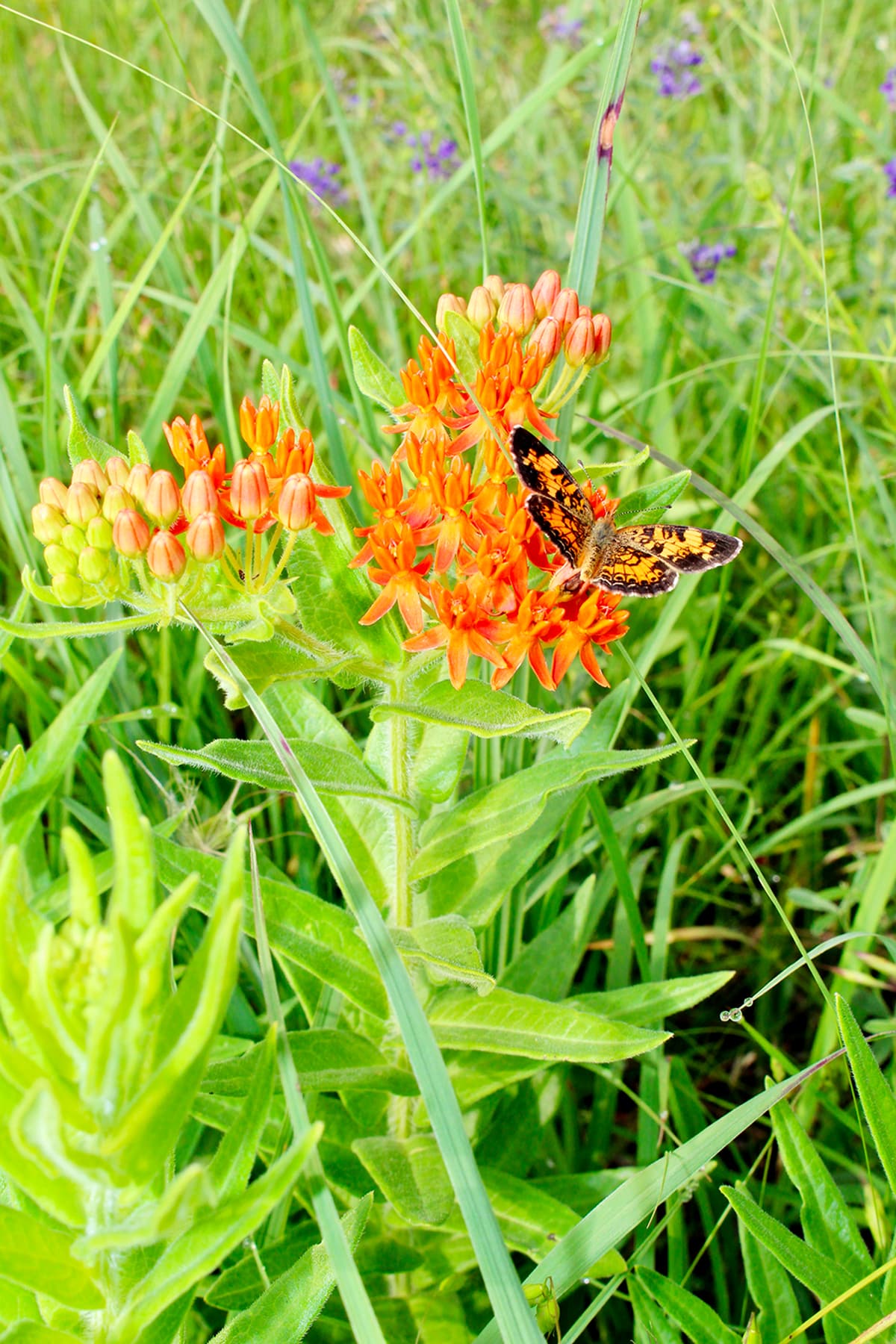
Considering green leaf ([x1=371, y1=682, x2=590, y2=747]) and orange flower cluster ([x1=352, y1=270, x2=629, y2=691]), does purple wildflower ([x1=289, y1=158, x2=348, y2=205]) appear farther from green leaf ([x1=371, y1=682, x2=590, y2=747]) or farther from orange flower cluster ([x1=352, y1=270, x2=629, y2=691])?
green leaf ([x1=371, y1=682, x2=590, y2=747])

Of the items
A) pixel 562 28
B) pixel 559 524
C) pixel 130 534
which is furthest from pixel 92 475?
pixel 562 28

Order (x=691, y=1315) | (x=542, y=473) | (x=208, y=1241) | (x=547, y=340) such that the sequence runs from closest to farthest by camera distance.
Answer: (x=208, y=1241)
(x=691, y=1315)
(x=542, y=473)
(x=547, y=340)

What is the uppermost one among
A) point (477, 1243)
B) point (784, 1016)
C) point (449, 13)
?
point (449, 13)

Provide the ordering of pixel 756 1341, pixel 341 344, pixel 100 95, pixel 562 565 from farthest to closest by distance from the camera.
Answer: pixel 100 95, pixel 341 344, pixel 562 565, pixel 756 1341

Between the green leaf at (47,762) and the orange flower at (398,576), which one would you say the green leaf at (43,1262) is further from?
the orange flower at (398,576)

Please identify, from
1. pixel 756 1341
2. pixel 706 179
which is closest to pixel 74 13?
pixel 706 179

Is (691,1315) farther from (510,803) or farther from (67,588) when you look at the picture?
(67,588)

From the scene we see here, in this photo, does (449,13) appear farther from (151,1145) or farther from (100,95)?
(100,95)

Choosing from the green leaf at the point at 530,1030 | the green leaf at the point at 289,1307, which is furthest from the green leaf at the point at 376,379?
the green leaf at the point at 289,1307
